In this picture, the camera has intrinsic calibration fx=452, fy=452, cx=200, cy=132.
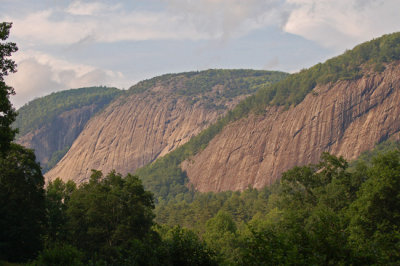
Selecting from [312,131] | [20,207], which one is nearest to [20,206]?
[20,207]

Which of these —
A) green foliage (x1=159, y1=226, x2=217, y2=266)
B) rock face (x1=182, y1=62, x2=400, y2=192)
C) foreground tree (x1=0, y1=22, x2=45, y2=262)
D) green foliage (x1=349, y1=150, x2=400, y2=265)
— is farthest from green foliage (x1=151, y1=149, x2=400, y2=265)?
rock face (x1=182, y1=62, x2=400, y2=192)

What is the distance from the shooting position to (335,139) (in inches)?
5891

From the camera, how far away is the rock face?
145m

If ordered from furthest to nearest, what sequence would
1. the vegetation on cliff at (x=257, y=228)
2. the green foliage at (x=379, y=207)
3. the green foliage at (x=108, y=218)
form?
the green foliage at (x=108, y=218), the green foliage at (x=379, y=207), the vegetation on cliff at (x=257, y=228)

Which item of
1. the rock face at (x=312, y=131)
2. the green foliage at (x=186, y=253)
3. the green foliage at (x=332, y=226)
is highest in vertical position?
the rock face at (x=312, y=131)

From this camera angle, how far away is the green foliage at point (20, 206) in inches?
1597

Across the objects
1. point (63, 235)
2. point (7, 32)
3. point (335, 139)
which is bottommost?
point (63, 235)

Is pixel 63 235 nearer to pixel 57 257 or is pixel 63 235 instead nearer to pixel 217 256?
pixel 57 257

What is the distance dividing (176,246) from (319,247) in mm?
8005

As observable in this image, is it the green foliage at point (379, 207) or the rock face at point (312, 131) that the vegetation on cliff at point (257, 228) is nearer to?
the green foliage at point (379, 207)

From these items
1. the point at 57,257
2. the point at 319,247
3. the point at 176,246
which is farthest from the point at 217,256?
the point at 57,257

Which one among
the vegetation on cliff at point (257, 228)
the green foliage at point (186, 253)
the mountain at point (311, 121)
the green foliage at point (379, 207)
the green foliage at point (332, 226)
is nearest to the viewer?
the green foliage at point (332, 226)

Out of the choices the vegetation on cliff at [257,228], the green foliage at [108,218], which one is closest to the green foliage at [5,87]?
the vegetation on cliff at [257,228]

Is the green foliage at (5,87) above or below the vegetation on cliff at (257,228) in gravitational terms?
above
